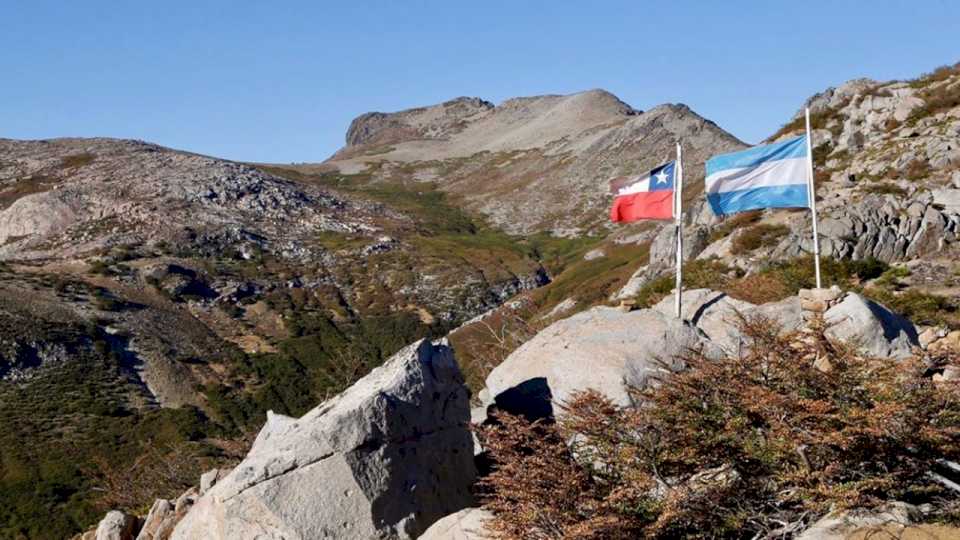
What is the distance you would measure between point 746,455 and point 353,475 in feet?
14.5

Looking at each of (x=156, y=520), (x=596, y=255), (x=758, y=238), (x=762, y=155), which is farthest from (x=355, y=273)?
(x=156, y=520)

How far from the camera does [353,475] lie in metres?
9.65

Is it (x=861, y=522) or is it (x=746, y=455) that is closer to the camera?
(x=861, y=522)

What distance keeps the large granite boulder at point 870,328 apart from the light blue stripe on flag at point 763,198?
283 cm

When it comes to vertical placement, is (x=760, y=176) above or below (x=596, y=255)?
above

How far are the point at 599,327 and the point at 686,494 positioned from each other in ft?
19.6

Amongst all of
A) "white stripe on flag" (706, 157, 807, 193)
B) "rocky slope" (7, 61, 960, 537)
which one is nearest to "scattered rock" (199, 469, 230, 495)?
"rocky slope" (7, 61, 960, 537)

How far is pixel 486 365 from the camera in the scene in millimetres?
19125

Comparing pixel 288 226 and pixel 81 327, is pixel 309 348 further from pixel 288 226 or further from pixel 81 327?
pixel 288 226

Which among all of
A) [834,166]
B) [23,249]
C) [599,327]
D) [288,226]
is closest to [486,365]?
[599,327]

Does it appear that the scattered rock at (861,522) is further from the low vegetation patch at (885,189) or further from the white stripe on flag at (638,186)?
the low vegetation patch at (885,189)

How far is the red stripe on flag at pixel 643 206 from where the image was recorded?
667 inches

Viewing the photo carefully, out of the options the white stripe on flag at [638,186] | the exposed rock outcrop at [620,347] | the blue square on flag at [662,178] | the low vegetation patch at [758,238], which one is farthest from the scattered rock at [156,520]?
the low vegetation patch at [758,238]

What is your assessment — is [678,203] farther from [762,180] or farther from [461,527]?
[461,527]
